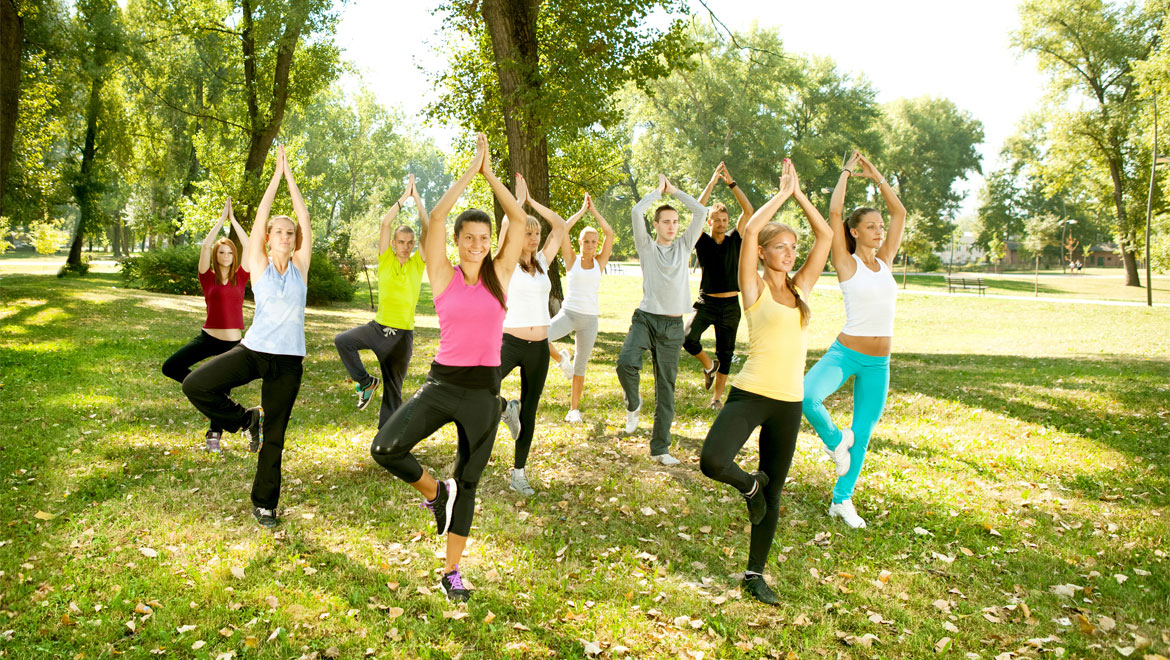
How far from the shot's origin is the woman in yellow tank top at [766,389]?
4961 millimetres

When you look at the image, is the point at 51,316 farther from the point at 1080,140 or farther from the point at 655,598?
the point at 1080,140

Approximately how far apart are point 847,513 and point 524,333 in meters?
3.37

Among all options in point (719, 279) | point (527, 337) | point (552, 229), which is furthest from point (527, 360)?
point (719, 279)

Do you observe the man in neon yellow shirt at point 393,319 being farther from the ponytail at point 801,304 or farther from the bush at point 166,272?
the bush at point 166,272

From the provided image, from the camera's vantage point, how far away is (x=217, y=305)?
803 cm

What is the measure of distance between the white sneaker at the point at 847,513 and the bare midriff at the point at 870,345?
1.43 metres

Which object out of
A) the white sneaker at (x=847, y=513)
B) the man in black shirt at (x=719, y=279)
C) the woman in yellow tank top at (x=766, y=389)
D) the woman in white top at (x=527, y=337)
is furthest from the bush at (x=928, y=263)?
the woman in yellow tank top at (x=766, y=389)

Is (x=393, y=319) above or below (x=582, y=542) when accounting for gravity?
above

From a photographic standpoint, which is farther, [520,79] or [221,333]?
[520,79]

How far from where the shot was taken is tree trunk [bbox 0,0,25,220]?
52.1ft

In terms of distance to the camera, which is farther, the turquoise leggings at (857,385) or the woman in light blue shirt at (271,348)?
the turquoise leggings at (857,385)

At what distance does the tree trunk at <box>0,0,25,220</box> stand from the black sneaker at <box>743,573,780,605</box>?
18.0 metres

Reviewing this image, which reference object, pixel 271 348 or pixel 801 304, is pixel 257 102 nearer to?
pixel 271 348

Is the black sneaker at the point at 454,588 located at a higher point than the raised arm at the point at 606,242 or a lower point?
lower
